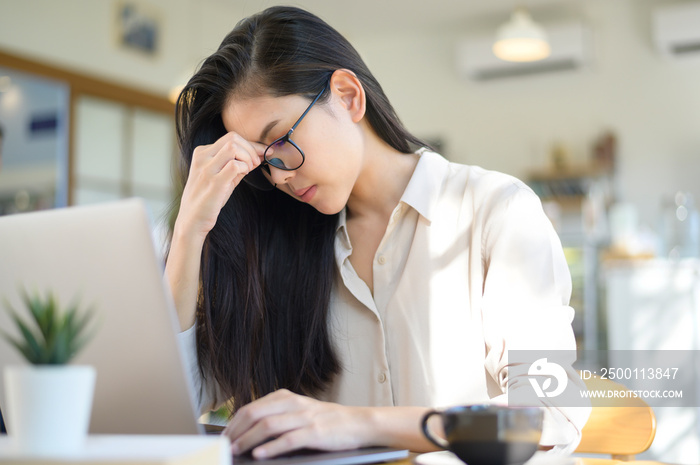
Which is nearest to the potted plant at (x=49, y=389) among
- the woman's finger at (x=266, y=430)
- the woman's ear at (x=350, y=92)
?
the woman's finger at (x=266, y=430)

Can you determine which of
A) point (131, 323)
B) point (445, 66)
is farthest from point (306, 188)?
point (445, 66)

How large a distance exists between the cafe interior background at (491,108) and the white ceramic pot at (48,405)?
3.61 meters

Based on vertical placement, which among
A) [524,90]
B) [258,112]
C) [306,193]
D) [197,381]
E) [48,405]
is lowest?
[197,381]

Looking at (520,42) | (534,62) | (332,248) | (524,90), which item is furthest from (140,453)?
(524,90)

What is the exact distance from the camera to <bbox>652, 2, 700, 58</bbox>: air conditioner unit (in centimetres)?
523

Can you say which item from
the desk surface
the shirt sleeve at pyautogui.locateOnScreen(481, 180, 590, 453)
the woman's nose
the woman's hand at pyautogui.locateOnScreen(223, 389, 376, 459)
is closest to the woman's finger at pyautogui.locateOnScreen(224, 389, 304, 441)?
the woman's hand at pyautogui.locateOnScreen(223, 389, 376, 459)

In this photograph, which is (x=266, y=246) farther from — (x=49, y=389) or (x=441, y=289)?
(x=49, y=389)

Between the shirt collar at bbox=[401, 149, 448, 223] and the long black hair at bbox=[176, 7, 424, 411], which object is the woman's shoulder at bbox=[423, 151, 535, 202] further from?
the long black hair at bbox=[176, 7, 424, 411]

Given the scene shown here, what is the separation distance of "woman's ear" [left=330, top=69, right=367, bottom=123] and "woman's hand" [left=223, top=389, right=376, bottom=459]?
647 millimetres

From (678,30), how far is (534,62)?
1.07m

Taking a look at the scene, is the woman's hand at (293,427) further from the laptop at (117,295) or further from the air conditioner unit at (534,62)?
the air conditioner unit at (534,62)

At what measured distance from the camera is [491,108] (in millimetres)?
6188

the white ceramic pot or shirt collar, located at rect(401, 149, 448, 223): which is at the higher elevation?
shirt collar, located at rect(401, 149, 448, 223)

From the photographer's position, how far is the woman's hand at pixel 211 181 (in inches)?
47.4
